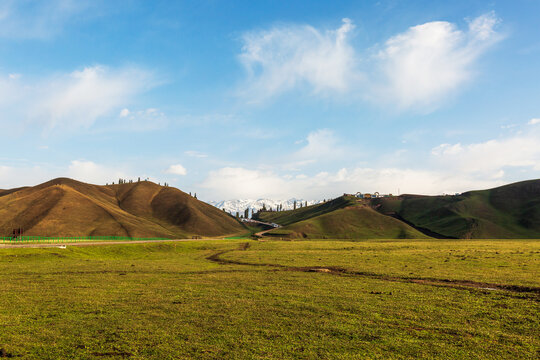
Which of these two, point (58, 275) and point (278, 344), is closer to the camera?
point (278, 344)

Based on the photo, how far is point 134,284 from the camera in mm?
35344

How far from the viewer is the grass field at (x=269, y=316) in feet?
55.1

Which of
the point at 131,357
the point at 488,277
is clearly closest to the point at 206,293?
the point at 131,357

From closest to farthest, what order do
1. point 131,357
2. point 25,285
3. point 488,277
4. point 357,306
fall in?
1. point 131,357
2. point 357,306
3. point 25,285
4. point 488,277

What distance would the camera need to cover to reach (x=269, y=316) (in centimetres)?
2272

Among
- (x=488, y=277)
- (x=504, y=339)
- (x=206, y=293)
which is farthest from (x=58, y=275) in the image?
(x=488, y=277)

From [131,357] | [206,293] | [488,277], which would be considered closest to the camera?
[131,357]

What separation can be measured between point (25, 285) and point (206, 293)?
19877 millimetres

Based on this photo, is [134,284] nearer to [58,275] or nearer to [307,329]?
[58,275]

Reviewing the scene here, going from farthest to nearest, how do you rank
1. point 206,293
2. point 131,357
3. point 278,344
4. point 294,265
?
1. point 294,265
2. point 206,293
3. point 278,344
4. point 131,357

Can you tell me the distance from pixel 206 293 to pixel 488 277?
1334 inches

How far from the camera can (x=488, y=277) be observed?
39.8 meters

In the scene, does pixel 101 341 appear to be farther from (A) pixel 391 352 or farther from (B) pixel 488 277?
(B) pixel 488 277

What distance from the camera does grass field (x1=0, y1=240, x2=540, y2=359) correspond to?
16797mm
